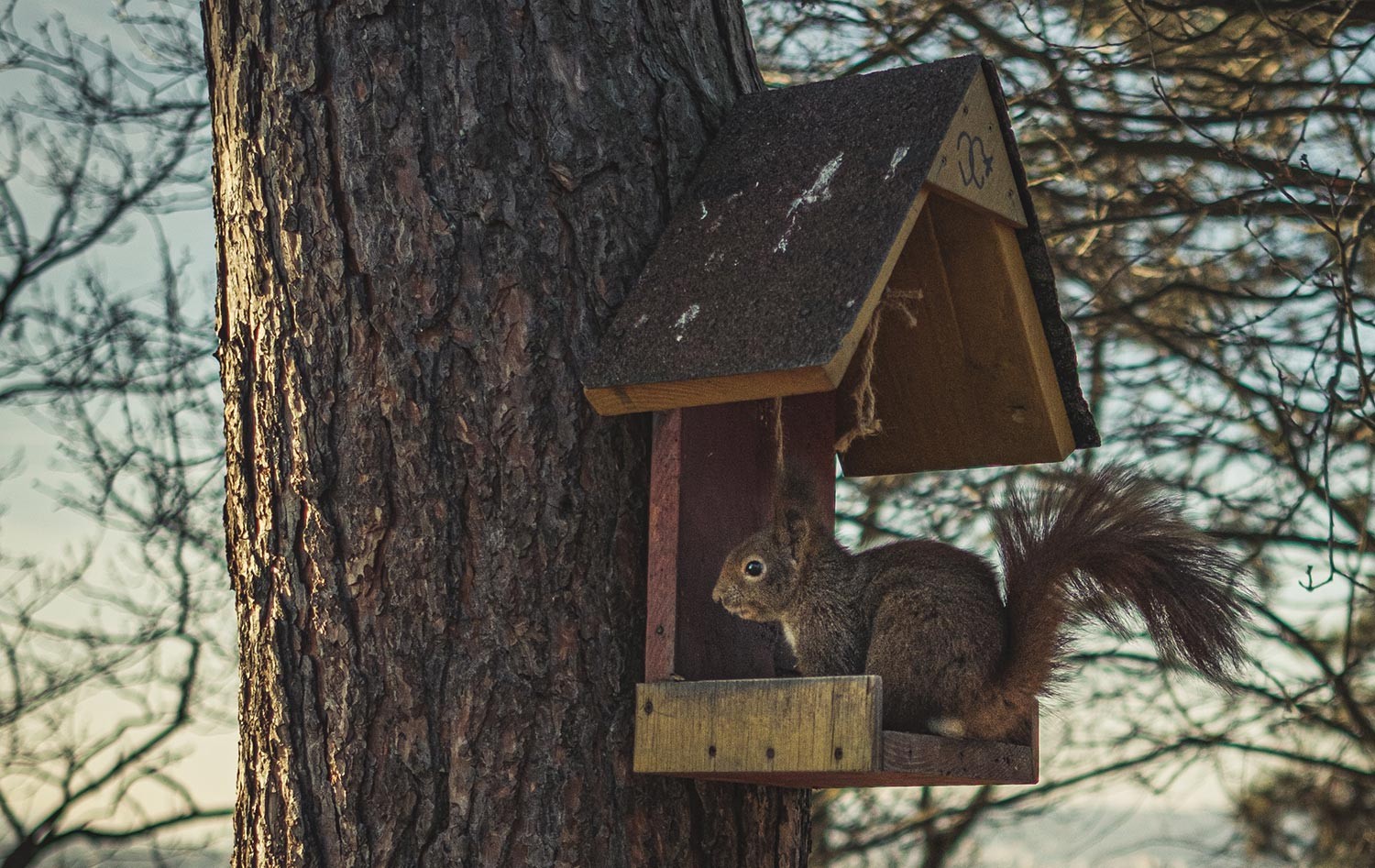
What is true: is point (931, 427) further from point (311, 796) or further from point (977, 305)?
point (311, 796)

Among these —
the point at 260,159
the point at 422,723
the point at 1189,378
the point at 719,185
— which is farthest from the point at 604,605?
the point at 1189,378

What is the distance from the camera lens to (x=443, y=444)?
238cm

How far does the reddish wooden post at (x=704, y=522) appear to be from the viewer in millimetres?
2344

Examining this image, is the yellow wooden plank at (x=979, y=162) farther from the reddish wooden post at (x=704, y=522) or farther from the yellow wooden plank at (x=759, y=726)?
the yellow wooden plank at (x=759, y=726)

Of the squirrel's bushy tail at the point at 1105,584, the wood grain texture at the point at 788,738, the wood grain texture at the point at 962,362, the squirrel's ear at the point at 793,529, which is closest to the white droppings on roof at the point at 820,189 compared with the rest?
the wood grain texture at the point at 962,362

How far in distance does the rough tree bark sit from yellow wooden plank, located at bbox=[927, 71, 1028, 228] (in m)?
0.53

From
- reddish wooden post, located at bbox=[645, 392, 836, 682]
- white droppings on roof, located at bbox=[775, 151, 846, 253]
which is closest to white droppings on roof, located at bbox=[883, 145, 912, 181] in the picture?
white droppings on roof, located at bbox=[775, 151, 846, 253]

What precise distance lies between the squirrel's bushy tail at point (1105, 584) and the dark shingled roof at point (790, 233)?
0.42 m

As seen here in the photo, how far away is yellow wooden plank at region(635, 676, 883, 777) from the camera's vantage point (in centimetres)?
209

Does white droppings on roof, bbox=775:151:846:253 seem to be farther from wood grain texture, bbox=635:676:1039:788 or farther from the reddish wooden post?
wood grain texture, bbox=635:676:1039:788

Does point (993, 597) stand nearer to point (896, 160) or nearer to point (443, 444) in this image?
point (896, 160)

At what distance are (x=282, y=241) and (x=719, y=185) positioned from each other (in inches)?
30.7

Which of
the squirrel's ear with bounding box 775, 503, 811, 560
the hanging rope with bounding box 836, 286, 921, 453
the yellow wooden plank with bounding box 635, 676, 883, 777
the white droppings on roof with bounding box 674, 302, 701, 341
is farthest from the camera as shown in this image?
the hanging rope with bounding box 836, 286, 921, 453

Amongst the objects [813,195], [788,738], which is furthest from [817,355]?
[788,738]
